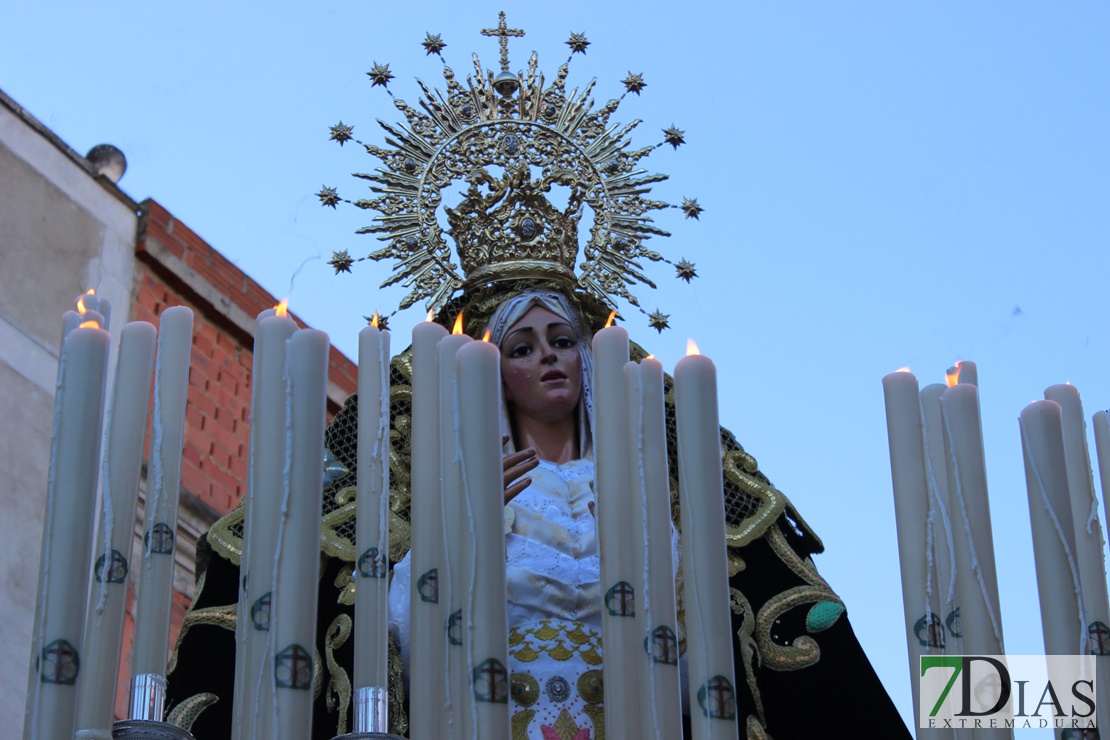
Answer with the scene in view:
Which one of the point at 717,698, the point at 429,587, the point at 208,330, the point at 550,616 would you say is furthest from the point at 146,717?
the point at 208,330

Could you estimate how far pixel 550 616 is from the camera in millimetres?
4262

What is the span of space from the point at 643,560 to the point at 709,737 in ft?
0.97

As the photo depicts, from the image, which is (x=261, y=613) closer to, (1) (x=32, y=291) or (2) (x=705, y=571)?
(2) (x=705, y=571)

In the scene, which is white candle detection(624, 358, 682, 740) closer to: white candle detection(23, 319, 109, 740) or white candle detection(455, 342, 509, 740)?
white candle detection(455, 342, 509, 740)

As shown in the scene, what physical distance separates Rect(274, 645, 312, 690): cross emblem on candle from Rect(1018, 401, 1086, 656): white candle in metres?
1.03

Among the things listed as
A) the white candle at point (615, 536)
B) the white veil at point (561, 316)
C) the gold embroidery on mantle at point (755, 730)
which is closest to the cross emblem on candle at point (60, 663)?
the white candle at point (615, 536)

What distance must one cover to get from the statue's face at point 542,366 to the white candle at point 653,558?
214cm

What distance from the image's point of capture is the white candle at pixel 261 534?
2.53m

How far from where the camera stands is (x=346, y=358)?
891cm

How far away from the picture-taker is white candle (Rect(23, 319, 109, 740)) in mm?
2447

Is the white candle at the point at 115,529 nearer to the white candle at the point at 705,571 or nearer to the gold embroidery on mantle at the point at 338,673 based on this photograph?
the white candle at the point at 705,571

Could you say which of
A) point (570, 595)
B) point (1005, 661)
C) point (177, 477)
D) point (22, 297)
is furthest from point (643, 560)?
point (22, 297)

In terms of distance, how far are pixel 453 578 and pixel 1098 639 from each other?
0.94 m

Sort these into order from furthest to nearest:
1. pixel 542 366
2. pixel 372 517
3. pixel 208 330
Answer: pixel 208 330, pixel 542 366, pixel 372 517
